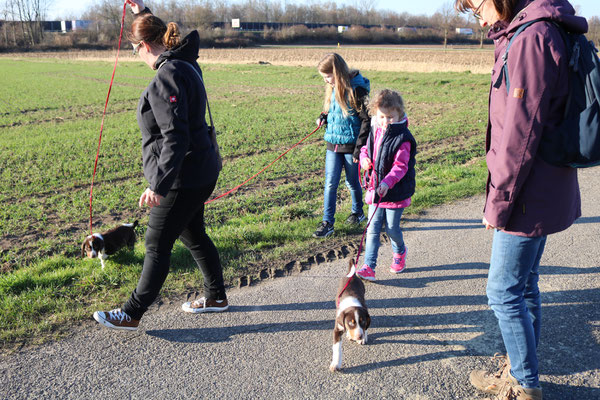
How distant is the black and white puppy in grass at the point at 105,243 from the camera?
189 inches

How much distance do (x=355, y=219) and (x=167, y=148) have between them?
315 cm

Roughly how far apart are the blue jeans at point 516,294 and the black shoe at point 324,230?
278 centimetres

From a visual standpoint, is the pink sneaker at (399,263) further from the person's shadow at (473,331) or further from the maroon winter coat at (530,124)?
the maroon winter coat at (530,124)

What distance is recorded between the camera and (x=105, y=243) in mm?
4875

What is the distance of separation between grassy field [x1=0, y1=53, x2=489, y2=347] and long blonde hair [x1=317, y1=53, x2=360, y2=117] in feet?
4.63

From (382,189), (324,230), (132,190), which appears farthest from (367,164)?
(132,190)

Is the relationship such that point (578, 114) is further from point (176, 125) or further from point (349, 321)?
point (176, 125)

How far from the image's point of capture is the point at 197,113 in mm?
3268

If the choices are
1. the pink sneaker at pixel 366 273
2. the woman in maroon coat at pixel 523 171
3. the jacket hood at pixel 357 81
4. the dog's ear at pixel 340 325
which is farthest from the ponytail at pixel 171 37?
the pink sneaker at pixel 366 273

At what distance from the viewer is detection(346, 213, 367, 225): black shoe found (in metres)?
5.75

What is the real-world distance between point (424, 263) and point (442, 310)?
887mm

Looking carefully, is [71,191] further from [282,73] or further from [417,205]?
[282,73]

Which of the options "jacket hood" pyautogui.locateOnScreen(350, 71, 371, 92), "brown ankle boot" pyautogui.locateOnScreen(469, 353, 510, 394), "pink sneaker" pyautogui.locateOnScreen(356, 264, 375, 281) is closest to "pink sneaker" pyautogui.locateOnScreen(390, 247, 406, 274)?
"pink sneaker" pyautogui.locateOnScreen(356, 264, 375, 281)

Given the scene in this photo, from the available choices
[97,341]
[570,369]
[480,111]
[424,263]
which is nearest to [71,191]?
[97,341]
